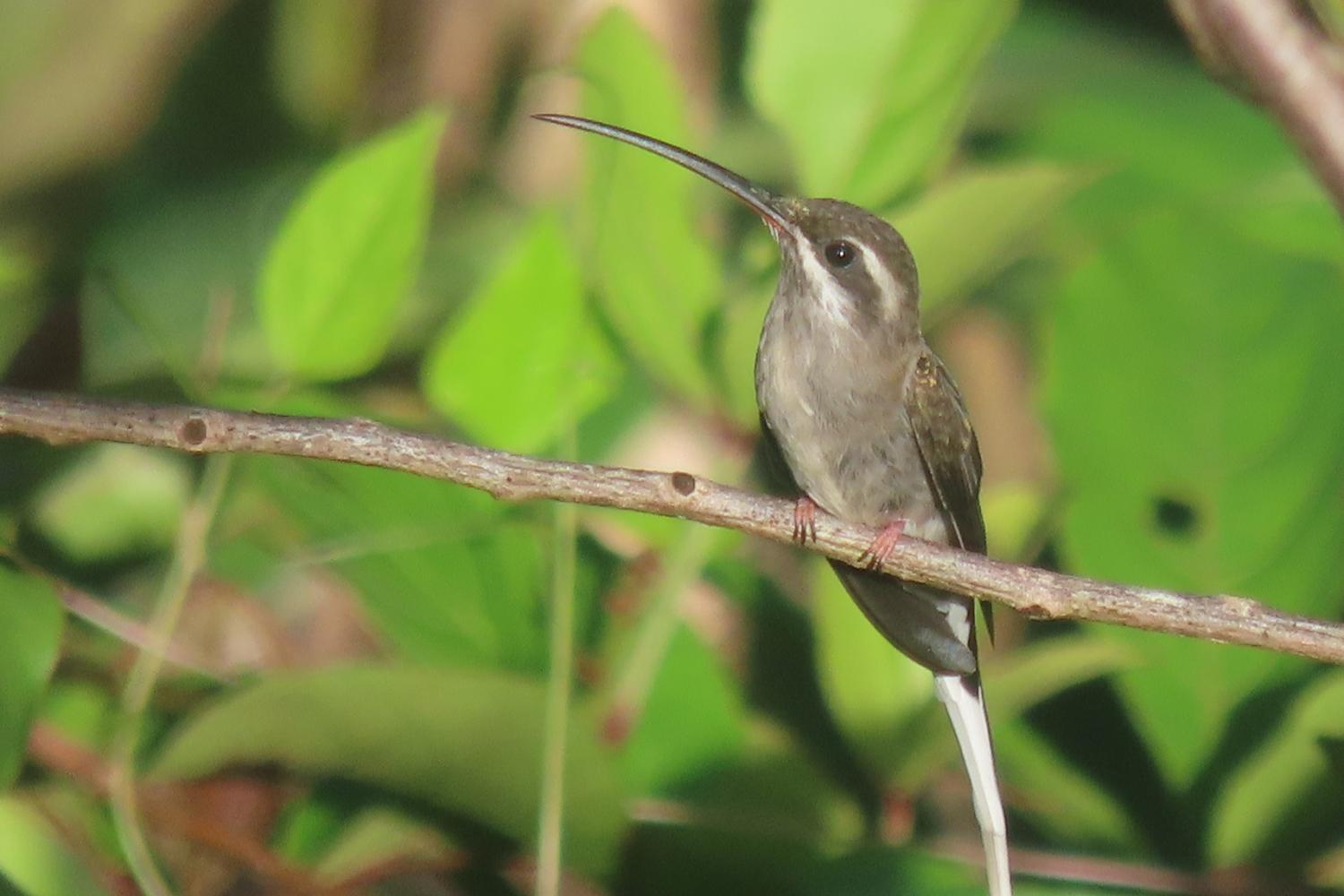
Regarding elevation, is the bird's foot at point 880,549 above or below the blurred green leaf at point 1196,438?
below

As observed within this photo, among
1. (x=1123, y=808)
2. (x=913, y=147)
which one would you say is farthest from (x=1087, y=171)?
(x=1123, y=808)

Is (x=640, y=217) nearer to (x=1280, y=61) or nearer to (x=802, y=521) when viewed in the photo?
(x=802, y=521)

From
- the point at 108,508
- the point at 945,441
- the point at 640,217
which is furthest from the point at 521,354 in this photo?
the point at 945,441

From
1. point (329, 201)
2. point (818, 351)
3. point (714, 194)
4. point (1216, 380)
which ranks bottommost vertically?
point (329, 201)

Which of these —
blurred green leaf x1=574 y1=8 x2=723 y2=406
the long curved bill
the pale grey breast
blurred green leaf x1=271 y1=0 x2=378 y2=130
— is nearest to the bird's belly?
the pale grey breast

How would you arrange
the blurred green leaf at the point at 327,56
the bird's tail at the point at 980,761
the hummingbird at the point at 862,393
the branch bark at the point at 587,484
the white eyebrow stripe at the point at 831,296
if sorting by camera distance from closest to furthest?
the branch bark at the point at 587,484
the bird's tail at the point at 980,761
the hummingbird at the point at 862,393
the white eyebrow stripe at the point at 831,296
the blurred green leaf at the point at 327,56

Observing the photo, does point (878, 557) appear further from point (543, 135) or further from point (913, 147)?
point (543, 135)

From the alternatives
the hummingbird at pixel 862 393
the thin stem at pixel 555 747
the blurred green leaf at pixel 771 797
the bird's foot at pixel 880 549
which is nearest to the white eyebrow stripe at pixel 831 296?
the hummingbird at pixel 862 393

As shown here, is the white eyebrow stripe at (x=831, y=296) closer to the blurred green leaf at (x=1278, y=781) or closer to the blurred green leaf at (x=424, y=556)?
the blurred green leaf at (x=424, y=556)
